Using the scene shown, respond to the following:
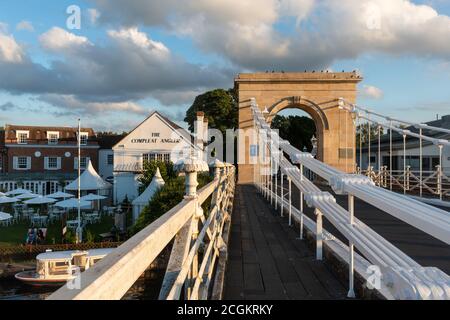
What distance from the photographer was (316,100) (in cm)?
2766

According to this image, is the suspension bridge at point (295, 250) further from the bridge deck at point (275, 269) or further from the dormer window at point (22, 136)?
the dormer window at point (22, 136)

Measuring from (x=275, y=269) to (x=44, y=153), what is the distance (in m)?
40.1

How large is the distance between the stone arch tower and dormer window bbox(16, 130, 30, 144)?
922 inches

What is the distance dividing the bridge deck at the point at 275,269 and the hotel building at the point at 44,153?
34823mm

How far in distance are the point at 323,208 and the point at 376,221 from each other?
5225 millimetres

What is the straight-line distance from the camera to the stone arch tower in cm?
2742

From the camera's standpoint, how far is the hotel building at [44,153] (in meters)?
39.0

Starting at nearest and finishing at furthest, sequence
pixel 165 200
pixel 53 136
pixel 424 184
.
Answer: pixel 165 200
pixel 424 184
pixel 53 136

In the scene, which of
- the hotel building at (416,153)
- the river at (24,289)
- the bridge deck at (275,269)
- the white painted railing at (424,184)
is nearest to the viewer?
the bridge deck at (275,269)

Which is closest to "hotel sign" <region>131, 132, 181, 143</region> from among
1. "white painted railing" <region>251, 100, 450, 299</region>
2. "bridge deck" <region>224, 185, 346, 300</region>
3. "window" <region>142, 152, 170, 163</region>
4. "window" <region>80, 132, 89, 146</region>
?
"window" <region>142, 152, 170, 163</region>

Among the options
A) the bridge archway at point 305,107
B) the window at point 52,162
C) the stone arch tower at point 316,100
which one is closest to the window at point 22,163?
the window at point 52,162

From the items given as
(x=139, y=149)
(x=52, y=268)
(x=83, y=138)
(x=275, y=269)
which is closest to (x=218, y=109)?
(x=139, y=149)

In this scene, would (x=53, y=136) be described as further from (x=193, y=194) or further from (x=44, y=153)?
(x=193, y=194)
